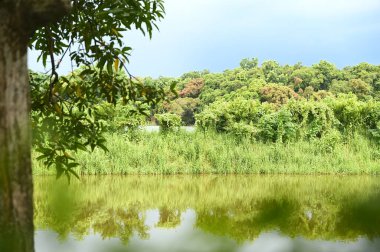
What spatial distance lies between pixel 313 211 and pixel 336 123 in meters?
9.40

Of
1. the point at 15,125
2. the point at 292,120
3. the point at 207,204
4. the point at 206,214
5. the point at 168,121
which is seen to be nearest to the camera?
the point at 15,125

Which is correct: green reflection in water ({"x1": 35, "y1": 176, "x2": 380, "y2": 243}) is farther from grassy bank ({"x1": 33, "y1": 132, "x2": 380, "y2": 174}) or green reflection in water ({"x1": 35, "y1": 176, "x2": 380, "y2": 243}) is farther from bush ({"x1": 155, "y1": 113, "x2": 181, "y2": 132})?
bush ({"x1": 155, "y1": 113, "x2": 181, "y2": 132})

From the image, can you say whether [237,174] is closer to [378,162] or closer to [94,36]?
[378,162]

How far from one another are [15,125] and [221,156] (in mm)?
13393

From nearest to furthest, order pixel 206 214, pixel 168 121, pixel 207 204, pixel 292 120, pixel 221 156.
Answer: pixel 206 214 < pixel 207 204 < pixel 221 156 < pixel 168 121 < pixel 292 120

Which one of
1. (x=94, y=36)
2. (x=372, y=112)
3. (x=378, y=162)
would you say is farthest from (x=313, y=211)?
(x=372, y=112)

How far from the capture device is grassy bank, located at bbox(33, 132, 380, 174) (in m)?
14.0

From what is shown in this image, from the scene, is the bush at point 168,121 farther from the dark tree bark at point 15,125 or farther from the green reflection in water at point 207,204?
the dark tree bark at point 15,125

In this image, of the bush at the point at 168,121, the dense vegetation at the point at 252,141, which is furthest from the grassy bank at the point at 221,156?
the bush at the point at 168,121

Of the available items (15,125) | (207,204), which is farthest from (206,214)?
(15,125)

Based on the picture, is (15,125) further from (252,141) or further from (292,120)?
(292,120)

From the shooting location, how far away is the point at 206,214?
8.28 m

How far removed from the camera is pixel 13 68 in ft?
4.23

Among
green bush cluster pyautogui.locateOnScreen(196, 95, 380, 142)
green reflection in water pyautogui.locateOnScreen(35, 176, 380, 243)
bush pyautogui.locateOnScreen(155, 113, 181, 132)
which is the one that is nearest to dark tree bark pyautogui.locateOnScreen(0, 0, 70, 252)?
green reflection in water pyautogui.locateOnScreen(35, 176, 380, 243)
